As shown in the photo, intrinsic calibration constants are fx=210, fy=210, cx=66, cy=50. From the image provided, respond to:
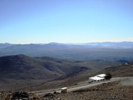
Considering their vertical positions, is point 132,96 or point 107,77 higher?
point 132,96

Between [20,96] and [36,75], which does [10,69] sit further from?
[20,96]

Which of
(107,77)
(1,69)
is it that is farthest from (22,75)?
(107,77)

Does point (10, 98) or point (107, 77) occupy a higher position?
point (10, 98)

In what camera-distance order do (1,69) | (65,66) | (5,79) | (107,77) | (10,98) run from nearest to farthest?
(10,98) < (107,77) < (5,79) < (1,69) < (65,66)

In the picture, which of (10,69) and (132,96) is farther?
(10,69)

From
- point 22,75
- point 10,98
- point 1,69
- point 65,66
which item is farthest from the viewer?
point 65,66

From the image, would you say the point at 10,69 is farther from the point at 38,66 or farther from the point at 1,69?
the point at 38,66

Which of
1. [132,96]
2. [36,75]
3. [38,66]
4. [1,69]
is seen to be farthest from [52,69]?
[132,96]

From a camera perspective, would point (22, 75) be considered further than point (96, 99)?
Yes

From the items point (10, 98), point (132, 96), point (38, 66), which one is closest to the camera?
point (10, 98)
